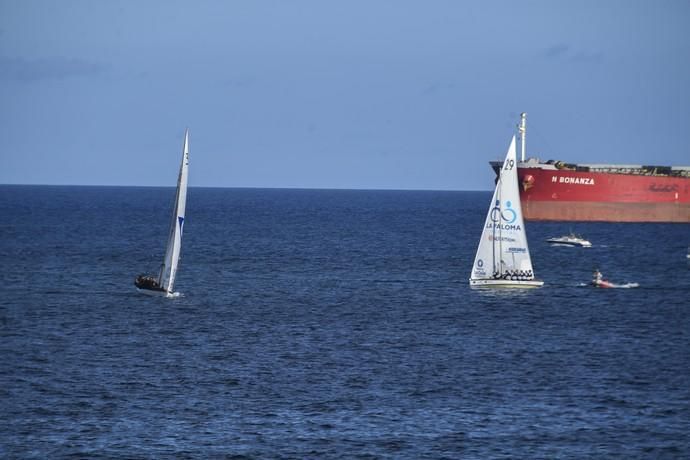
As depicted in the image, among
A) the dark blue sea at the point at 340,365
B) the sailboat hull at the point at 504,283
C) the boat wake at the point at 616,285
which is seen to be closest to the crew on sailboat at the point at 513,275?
the sailboat hull at the point at 504,283

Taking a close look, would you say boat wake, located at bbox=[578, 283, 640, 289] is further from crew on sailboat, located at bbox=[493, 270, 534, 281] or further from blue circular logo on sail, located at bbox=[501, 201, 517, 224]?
blue circular logo on sail, located at bbox=[501, 201, 517, 224]

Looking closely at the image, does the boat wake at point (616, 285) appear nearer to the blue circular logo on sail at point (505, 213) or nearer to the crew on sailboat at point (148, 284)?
the blue circular logo on sail at point (505, 213)

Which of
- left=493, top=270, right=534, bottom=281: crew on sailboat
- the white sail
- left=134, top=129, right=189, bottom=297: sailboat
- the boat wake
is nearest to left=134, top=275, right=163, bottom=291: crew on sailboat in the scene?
left=134, top=129, right=189, bottom=297: sailboat

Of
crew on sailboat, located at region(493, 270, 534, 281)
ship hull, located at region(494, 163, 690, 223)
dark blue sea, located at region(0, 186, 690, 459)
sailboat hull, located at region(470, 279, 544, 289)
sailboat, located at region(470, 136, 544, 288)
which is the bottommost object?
dark blue sea, located at region(0, 186, 690, 459)

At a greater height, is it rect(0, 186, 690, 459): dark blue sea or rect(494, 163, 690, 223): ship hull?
rect(494, 163, 690, 223): ship hull

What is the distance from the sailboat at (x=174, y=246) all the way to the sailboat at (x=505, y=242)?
21.1 meters

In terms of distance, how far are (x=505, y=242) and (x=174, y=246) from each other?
23158 mm

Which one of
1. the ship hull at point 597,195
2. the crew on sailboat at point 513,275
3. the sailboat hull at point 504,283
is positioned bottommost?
the sailboat hull at point 504,283

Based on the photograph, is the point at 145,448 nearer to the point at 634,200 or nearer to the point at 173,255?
the point at 173,255

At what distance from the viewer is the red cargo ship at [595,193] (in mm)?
155750

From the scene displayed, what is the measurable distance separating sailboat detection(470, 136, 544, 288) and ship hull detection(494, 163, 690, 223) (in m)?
72.1

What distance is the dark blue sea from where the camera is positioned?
42062 mm

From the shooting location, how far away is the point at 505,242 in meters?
82.6

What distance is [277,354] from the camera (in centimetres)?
5816
